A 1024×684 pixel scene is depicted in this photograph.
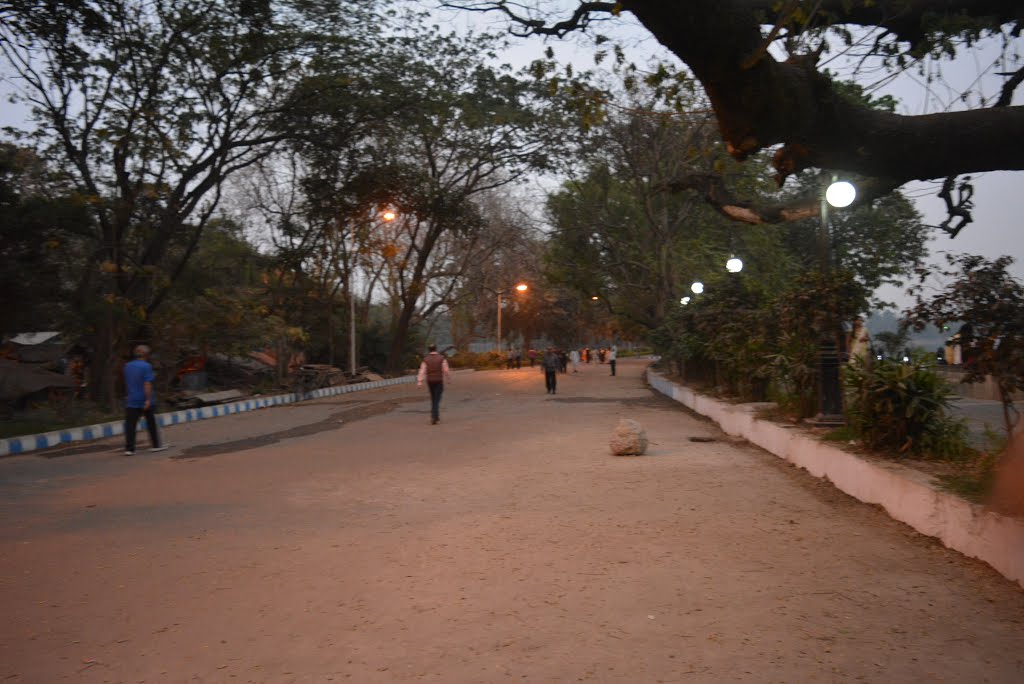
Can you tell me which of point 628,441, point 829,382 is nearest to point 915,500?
point 829,382

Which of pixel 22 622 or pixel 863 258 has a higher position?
pixel 863 258

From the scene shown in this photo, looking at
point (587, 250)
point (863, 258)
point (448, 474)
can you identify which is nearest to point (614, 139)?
point (587, 250)

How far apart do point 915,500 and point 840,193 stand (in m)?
3.64

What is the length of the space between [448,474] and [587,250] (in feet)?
93.3

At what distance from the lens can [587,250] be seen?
3741 cm

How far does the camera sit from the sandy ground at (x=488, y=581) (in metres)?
4.03

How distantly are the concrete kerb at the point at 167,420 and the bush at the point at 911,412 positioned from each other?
42.2 ft

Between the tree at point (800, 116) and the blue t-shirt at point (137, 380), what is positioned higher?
the tree at point (800, 116)

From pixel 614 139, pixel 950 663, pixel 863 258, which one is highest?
pixel 614 139

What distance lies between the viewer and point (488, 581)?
538 centimetres

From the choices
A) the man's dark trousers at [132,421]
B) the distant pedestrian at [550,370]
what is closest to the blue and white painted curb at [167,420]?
the man's dark trousers at [132,421]

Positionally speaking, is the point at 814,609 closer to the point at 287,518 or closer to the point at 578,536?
the point at 578,536

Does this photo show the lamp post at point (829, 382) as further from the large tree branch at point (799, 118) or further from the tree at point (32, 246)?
the tree at point (32, 246)

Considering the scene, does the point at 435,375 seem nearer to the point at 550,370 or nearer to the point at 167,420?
the point at 167,420
